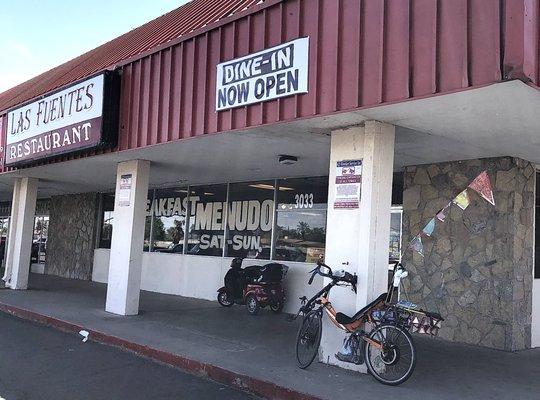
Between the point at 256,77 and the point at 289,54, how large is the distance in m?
0.60

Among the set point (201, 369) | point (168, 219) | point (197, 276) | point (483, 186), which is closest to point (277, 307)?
point (197, 276)

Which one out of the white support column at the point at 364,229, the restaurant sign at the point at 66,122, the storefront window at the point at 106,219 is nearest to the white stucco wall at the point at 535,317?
the white support column at the point at 364,229

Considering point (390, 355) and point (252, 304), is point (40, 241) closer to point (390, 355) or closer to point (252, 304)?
point (252, 304)

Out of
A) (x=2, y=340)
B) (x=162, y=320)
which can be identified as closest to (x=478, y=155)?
(x=162, y=320)

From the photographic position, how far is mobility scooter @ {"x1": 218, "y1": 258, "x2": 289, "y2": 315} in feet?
37.1

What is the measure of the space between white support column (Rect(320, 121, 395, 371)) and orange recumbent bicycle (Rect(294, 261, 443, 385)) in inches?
8.0

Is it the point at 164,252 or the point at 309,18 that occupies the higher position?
the point at 309,18

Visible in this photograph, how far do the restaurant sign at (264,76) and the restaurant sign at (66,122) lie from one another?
115 inches

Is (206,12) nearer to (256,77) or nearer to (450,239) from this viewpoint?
(256,77)

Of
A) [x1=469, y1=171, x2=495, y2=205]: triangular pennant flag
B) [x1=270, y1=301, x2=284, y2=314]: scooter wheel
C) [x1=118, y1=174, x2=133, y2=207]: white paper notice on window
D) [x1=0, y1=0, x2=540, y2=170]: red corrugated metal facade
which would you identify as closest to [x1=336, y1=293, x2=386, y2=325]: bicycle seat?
[x1=0, y1=0, x2=540, y2=170]: red corrugated metal facade

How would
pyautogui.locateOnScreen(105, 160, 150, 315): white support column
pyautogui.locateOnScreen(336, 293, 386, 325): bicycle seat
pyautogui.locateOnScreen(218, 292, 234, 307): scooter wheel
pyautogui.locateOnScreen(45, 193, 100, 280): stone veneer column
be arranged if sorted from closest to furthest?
pyautogui.locateOnScreen(336, 293, 386, 325): bicycle seat
pyautogui.locateOnScreen(105, 160, 150, 315): white support column
pyautogui.locateOnScreen(218, 292, 234, 307): scooter wheel
pyautogui.locateOnScreen(45, 193, 100, 280): stone veneer column

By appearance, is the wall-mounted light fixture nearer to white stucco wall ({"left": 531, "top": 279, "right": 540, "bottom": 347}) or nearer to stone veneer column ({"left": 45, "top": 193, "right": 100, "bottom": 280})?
white stucco wall ({"left": 531, "top": 279, "right": 540, "bottom": 347})

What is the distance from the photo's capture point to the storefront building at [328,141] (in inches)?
217

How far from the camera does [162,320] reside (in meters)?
10.2
